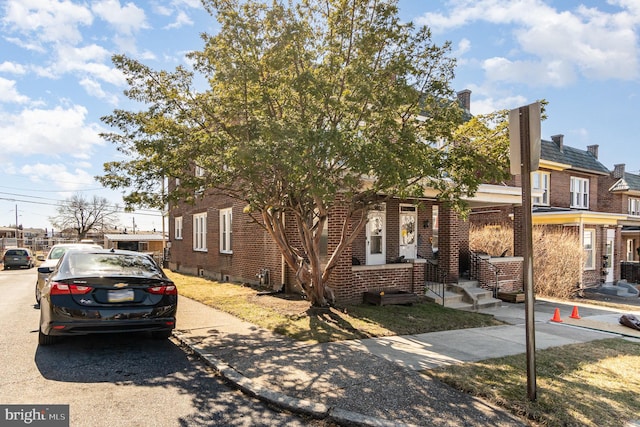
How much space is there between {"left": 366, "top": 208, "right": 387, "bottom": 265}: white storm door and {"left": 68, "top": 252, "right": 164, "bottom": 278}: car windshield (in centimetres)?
739

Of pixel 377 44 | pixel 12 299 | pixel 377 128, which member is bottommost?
pixel 12 299

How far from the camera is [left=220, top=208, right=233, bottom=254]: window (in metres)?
16.7

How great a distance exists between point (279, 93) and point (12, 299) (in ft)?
32.7

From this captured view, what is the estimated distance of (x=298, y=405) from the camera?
4.27m

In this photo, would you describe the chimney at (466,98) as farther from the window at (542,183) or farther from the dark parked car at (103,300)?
the dark parked car at (103,300)

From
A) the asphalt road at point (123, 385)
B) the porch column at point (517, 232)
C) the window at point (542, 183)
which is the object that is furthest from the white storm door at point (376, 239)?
the window at point (542, 183)

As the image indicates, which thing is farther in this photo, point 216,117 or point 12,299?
point 12,299

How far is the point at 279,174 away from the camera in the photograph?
788 centimetres

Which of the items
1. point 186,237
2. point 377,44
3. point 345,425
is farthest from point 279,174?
point 186,237

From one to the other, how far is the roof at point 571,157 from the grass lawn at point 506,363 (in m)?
16.2

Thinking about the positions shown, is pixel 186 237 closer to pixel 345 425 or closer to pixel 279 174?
pixel 279 174

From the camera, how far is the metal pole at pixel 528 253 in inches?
173

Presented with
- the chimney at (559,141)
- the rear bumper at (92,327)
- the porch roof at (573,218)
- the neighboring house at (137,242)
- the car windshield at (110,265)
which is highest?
the chimney at (559,141)

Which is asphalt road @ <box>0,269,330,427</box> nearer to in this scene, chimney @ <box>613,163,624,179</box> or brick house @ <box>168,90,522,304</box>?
brick house @ <box>168,90,522,304</box>
